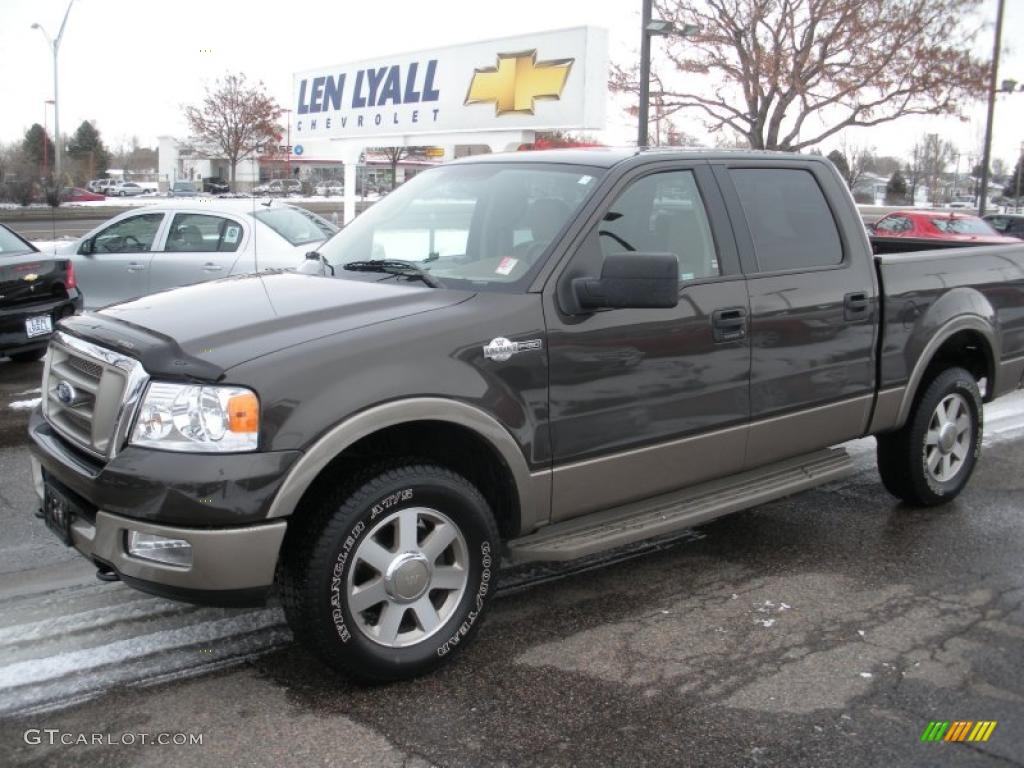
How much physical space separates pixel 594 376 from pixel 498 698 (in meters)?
1.25

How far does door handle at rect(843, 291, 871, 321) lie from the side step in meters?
0.72

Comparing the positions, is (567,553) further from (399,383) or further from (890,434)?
(890,434)

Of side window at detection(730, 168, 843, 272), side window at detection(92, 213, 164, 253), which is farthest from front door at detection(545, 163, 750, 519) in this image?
side window at detection(92, 213, 164, 253)

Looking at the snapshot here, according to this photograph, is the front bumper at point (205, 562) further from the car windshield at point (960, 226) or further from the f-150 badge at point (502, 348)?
the car windshield at point (960, 226)

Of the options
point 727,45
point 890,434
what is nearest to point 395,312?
point 890,434

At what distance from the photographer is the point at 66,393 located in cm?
367

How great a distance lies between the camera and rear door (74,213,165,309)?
35.0 feet

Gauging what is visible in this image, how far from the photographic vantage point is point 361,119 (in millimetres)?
21797

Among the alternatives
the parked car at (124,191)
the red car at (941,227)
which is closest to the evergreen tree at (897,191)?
the parked car at (124,191)

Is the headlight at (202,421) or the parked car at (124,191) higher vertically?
the parked car at (124,191)

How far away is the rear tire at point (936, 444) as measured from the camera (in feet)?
18.1

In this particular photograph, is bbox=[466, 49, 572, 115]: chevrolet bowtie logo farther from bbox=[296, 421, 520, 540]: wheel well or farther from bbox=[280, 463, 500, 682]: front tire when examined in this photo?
bbox=[280, 463, 500, 682]: front tire

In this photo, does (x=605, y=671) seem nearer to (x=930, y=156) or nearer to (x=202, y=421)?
(x=202, y=421)

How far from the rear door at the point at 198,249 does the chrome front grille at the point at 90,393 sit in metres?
6.45
